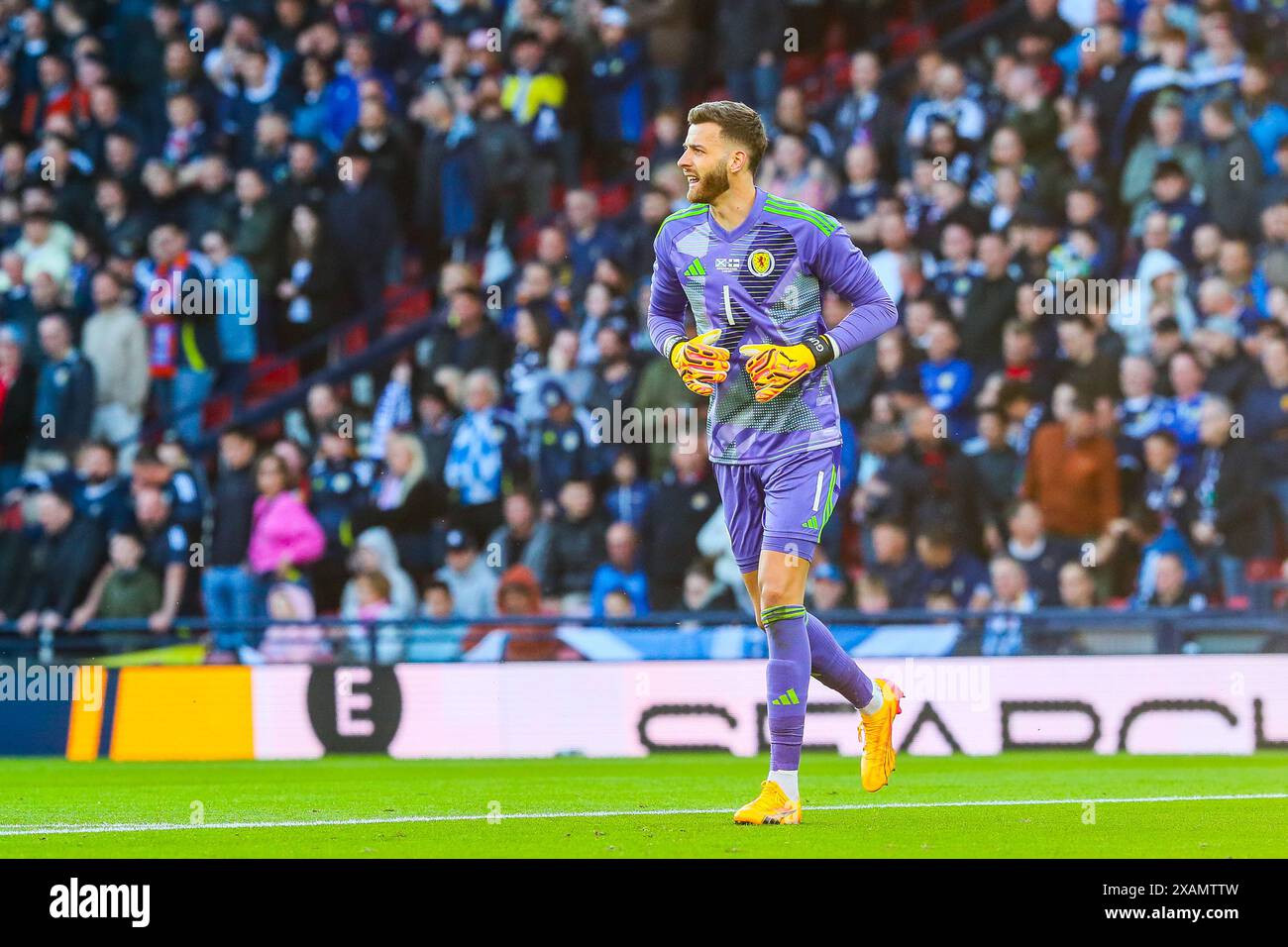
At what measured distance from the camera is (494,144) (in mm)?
16953

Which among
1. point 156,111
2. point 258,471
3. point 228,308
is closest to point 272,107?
point 156,111

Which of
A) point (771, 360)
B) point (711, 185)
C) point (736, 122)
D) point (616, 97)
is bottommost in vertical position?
point (771, 360)

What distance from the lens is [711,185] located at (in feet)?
26.0

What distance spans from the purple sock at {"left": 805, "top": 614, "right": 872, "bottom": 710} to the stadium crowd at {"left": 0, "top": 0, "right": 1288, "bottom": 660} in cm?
552

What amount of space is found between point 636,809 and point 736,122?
285cm

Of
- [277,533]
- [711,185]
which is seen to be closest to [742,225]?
[711,185]

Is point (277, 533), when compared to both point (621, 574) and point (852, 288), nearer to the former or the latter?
point (621, 574)

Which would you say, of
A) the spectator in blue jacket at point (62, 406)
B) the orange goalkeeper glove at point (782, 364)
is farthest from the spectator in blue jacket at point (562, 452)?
the orange goalkeeper glove at point (782, 364)

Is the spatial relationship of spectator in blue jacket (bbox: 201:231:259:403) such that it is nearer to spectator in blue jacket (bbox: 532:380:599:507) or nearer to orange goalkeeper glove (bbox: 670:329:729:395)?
spectator in blue jacket (bbox: 532:380:599:507)

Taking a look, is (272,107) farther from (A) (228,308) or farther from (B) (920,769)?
(B) (920,769)

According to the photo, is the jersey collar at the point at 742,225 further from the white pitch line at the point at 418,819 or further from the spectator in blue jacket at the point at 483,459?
the spectator in blue jacket at the point at 483,459

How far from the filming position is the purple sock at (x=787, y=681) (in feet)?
25.8

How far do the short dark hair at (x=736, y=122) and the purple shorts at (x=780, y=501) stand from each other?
1.14 m

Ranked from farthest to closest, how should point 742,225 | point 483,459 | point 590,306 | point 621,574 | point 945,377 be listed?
1. point 590,306
2. point 483,459
3. point 945,377
4. point 621,574
5. point 742,225
